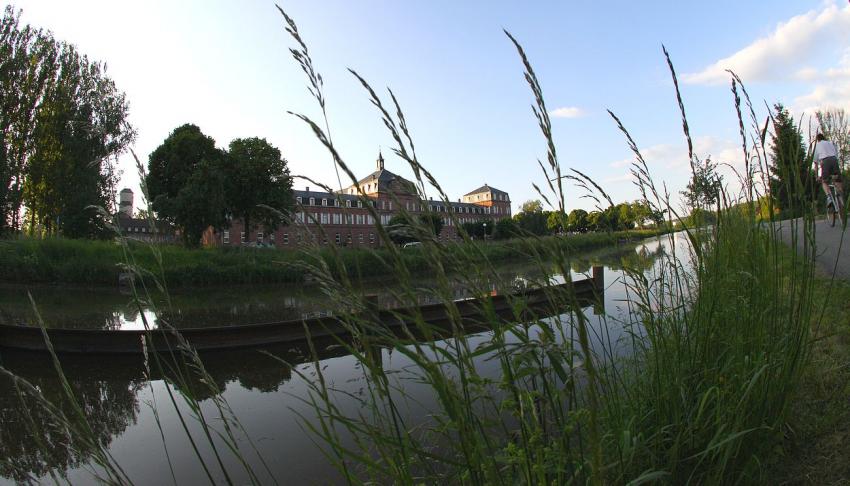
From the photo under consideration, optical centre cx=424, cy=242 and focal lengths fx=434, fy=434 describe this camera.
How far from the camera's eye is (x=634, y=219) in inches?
112

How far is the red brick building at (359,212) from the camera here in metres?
1.06

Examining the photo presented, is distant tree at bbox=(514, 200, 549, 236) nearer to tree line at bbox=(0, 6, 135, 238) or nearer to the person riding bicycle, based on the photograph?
the person riding bicycle

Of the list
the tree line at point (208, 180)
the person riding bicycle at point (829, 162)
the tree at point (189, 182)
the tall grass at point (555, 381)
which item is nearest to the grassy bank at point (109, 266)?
the tree at point (189, 182)

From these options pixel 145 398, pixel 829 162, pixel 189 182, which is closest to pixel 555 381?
pixel 145 398

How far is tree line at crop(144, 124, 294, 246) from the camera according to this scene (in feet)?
89.8

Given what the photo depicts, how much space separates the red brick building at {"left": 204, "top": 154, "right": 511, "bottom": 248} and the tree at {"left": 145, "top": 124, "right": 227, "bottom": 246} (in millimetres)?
4201

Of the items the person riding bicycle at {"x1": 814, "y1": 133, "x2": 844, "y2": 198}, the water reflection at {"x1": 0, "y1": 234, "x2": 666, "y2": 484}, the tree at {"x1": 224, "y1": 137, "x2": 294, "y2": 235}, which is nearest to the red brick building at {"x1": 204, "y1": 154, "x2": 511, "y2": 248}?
the water reflection at {"x1": 0, "y1": 234, "x2": 666, "y2": 484}

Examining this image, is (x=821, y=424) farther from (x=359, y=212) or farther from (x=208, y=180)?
(x=359, y=212)

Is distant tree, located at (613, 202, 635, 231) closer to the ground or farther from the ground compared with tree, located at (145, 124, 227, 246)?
closer to the ground

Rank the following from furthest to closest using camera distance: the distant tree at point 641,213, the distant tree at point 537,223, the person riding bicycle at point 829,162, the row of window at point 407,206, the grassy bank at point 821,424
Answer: the person riding bicycle at point 829,162
the distant tree at point 641,213
the grassy bank at point 821,424
the distant tree at point 537,223
the row of window at point 407,206

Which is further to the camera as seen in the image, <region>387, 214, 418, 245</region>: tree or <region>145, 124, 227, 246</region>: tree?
<region>145, 124, 227, 246</region>: tree

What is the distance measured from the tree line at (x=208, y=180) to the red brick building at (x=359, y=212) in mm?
3246

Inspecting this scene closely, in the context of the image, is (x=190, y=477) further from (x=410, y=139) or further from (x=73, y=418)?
(x=410, y=139)

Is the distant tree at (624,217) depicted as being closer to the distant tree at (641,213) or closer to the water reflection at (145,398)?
the distant tree at (641,213)
